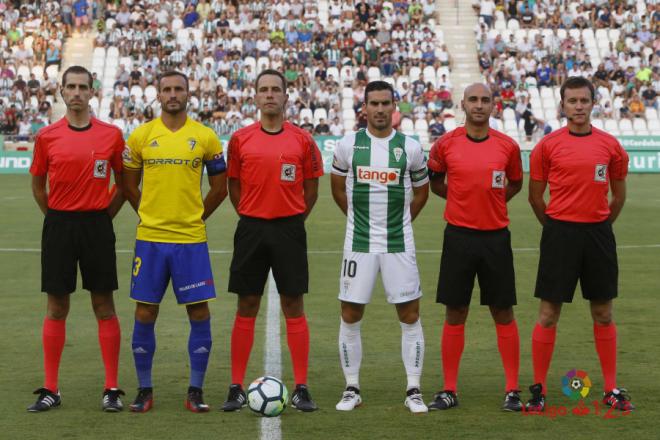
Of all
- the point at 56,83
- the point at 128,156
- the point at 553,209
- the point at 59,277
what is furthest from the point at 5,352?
the point at 56,83

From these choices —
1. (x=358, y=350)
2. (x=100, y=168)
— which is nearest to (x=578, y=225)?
(x=358, y=350)

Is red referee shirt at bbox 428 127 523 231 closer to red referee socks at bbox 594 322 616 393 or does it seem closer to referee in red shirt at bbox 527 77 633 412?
referee in red shirt at bbox 527 77 633 412

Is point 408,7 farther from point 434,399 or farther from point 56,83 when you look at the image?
point 434,399

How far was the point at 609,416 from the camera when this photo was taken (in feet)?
24.8


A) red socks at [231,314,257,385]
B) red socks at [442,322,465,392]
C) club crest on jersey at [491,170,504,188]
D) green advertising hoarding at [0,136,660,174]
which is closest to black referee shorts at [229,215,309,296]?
red socks at [231,314,257,385]

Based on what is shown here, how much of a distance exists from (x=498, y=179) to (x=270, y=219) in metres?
1.56

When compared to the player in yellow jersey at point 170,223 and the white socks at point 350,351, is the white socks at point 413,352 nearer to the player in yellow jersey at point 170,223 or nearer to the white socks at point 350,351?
the white socks at point 350,351

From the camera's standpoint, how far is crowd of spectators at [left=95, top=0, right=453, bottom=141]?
121ft

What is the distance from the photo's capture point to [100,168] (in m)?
7.82

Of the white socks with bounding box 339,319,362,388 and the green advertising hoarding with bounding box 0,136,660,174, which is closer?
the white socks with bounding box 339,319,362,388

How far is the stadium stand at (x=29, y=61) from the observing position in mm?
35281

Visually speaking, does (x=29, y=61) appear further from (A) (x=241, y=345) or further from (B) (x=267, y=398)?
(B) (x=267, y=398)

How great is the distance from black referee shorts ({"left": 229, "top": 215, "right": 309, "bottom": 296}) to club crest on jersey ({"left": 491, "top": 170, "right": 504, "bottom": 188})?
4.41ft

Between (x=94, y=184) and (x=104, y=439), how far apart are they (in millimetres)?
1745
